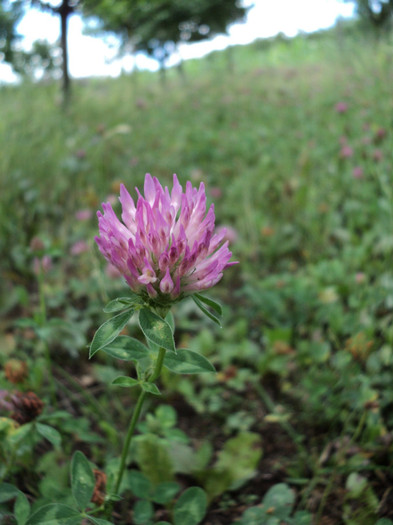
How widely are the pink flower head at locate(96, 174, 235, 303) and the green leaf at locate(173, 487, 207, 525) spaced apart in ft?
1.71

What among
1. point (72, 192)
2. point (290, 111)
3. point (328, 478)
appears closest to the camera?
point (328, 478)

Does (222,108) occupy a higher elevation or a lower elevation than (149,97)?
lower

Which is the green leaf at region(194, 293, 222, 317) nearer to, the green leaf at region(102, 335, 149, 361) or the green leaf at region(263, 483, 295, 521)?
the green leaf at region(102, 335, 149, 361)

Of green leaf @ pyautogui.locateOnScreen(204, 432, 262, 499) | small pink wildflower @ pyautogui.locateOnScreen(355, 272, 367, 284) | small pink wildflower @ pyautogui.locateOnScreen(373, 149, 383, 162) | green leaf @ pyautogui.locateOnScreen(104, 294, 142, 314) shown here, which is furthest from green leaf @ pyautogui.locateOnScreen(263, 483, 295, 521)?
small pink wildflower @ pyautogui.locateOnScreen(373, 149, 383, 162)

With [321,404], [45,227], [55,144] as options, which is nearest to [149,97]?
[55,144]

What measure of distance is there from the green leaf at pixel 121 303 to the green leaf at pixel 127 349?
9 centimetres

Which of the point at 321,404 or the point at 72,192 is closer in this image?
the point at 321,404

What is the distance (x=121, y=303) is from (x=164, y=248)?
5.8 inches

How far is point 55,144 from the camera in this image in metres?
3.55

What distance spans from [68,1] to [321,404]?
256 inches

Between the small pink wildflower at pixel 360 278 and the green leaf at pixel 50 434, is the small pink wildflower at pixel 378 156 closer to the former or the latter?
the small pink wildflower at pixel 360 278

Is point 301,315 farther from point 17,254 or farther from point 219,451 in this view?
point 17,254

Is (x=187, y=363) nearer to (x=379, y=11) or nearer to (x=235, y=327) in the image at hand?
(x=235, y=327)

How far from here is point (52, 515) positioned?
851 mm
